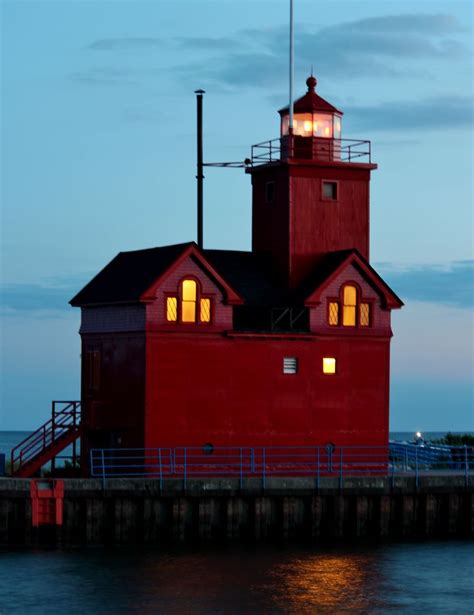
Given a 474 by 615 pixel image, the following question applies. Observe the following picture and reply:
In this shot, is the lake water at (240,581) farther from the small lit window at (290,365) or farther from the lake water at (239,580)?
the small lit window at (290,365)

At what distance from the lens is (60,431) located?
5059cm

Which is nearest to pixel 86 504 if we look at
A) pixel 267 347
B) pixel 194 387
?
pixel 194 387

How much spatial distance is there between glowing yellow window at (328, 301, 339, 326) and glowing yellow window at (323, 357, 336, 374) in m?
1.27

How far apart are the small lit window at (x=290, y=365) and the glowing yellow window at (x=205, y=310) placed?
3365 mm

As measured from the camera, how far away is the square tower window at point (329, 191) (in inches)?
2063

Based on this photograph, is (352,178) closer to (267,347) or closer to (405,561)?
(267,347)

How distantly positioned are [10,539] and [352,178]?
1901cm

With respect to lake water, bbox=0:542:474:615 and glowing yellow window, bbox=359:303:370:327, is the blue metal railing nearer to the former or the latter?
lake water, bbox=0:542:474:615

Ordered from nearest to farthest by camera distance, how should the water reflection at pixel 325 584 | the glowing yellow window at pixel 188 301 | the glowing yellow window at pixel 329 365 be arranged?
the water reflection at pixel 325 584 < the glowing yellow window at pixel 188 301 < the glowing yellow window at pixel 329 365

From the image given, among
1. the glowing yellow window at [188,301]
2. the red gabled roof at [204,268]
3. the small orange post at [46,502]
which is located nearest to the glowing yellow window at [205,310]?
the glowing yellow window at [188,301]

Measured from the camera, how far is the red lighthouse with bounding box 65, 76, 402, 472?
155 feet

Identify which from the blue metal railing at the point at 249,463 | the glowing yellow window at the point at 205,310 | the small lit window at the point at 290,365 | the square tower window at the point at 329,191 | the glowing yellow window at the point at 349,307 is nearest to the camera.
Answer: the blue metal railing at the point at 249,463

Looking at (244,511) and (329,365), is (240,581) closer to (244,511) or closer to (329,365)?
(244,511)

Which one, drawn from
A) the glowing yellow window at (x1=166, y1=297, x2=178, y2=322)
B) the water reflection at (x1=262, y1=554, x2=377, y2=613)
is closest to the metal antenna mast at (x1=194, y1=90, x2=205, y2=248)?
→ the glowing yellow window at (x1=166, y1=297, x2=178, y2=322)
